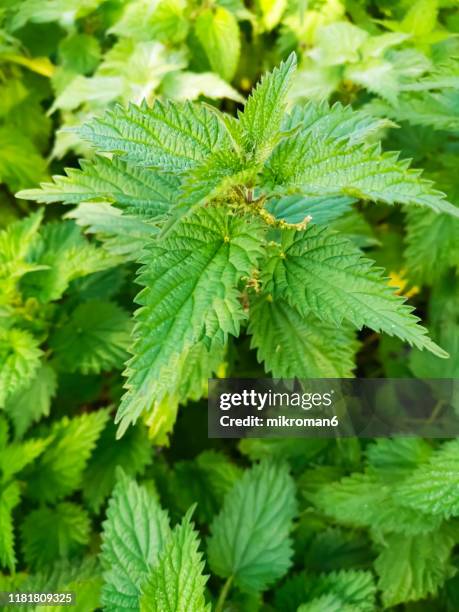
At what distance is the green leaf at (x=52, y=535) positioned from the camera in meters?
1.58

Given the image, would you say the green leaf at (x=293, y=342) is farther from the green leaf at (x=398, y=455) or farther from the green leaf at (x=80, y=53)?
the green leaf at (x=80, y=53)

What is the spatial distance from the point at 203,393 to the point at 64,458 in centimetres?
43

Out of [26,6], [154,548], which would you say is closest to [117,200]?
[154,548]

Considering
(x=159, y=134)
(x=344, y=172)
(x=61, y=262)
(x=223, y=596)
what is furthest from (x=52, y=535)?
(x=344, y=172)

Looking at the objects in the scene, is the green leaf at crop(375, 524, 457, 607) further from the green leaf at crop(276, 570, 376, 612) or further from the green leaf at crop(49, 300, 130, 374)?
the green leaf at crop(49, 300, 130, 374)

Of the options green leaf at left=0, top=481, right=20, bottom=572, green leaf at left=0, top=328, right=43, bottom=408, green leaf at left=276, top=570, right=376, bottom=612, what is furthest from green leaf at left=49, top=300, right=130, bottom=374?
green leaf at left=276, top=570, right=376, bottom=612

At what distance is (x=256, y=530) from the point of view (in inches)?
56.7

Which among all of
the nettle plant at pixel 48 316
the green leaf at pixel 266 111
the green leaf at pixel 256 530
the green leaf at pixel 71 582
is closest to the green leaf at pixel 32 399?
the nettle plant at pixel 48 316

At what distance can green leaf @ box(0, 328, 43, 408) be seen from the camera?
1.35 meters

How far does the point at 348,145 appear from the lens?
95 centimetres

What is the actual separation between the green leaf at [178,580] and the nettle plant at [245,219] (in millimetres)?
304

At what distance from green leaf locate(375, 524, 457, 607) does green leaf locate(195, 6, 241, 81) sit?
4.33 ft

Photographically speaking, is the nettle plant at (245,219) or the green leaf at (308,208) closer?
the nettle plant at (245,219)

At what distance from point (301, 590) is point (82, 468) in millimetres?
590
